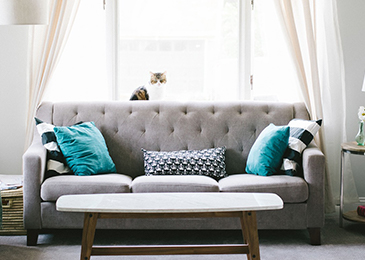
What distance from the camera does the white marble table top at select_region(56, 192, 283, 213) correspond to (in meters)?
2.17

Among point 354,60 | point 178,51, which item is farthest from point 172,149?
point 354,60

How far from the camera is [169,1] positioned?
3.95 m

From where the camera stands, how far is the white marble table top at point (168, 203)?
2.17 m

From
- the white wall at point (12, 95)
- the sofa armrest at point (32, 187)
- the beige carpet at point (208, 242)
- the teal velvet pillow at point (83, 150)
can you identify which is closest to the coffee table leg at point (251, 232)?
the beige carpet at point (208, 242)

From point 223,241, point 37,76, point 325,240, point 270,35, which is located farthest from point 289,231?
point 37,76

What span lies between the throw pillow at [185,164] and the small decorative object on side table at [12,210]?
873 millimetres

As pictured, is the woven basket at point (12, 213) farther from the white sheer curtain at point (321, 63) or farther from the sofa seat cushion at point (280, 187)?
the white sheer curtain at point (321, 63)

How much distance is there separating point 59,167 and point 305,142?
5.49 feet

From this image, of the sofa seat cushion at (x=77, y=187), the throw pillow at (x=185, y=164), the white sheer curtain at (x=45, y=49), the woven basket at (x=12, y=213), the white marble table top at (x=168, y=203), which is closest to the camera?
the white marble table top at (x=168, y=203)

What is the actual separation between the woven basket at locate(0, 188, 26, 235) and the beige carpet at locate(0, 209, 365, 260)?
0.05 metres

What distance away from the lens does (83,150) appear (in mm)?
3127

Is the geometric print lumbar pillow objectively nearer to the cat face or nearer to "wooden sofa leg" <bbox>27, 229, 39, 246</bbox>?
the cat face

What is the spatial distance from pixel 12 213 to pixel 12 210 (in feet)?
0.08

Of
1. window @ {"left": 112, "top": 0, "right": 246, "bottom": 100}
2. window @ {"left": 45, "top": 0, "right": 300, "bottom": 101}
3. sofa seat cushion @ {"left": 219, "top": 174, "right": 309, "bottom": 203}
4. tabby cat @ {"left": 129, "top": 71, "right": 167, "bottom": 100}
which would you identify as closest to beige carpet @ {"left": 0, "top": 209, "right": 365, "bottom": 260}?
sofa seat cushion @ {"left": 219, "top": 174, "right": 309, "bottom": 203}
